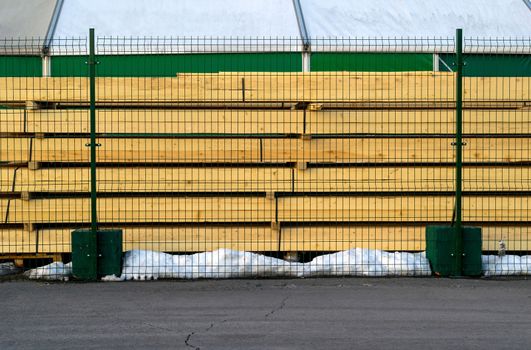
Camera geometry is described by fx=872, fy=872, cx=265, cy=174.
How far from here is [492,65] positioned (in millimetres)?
13719

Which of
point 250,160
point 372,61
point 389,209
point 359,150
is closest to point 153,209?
point 250,160

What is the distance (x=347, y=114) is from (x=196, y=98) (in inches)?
70.1

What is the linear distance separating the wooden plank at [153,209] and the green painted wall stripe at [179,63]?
336 cm

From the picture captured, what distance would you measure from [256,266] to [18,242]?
2851 mm

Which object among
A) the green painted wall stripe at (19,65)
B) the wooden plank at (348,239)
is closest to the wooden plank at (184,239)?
the wooden plank at (348,239)

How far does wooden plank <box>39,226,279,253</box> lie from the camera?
10203 mm

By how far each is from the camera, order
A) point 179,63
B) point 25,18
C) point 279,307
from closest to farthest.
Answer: point 279,307, point 179,63, point 25,18

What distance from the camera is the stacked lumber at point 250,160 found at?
1019 centimetres

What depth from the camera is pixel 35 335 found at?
22.4 ft

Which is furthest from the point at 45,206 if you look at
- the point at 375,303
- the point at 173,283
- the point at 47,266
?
the point at 375,303

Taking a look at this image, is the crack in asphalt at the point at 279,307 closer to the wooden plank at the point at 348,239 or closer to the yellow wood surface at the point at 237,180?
the wooden plank at the point at 348,239

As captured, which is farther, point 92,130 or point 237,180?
point 237,180

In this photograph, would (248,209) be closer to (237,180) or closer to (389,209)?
(237,180)

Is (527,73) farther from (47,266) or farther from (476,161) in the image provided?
(47,266)
